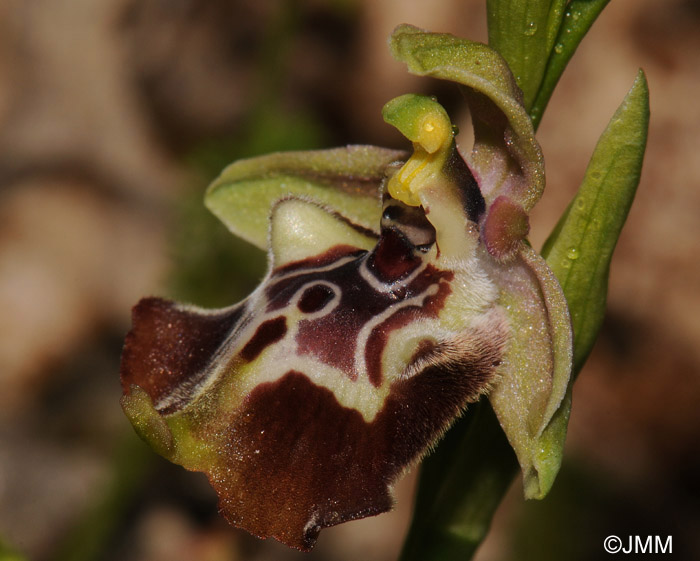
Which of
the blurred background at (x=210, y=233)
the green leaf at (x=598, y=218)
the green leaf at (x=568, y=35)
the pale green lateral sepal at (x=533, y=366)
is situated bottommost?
the blurred background at (x=210, y=233)

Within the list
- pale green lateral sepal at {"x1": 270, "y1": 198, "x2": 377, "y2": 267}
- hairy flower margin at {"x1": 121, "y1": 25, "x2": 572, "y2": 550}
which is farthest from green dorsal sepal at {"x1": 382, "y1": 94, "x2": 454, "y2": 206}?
pale green lateral sepal at {"x1": 270, "y1": 198, "x2": 377, "y2": 267}

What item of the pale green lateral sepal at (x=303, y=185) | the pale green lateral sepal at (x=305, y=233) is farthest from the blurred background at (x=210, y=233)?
the pale green lateral sepal at (x=305, y=233)

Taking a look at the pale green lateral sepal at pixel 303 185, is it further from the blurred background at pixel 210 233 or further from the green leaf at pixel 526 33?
the blurred background at pixel 210 233

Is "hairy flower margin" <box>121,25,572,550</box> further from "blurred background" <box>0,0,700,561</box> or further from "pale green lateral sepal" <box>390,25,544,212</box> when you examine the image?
"blurred background" <box>0,0,700,561</box>

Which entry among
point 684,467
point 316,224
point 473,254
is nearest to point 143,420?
point 316,224

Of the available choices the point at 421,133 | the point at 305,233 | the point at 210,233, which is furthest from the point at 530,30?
the point at 210,233

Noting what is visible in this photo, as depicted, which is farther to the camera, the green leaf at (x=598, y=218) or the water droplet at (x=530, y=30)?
the water droplet at (x=530, y=30)

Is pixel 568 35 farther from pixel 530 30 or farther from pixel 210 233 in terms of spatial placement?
pixel 210 233
